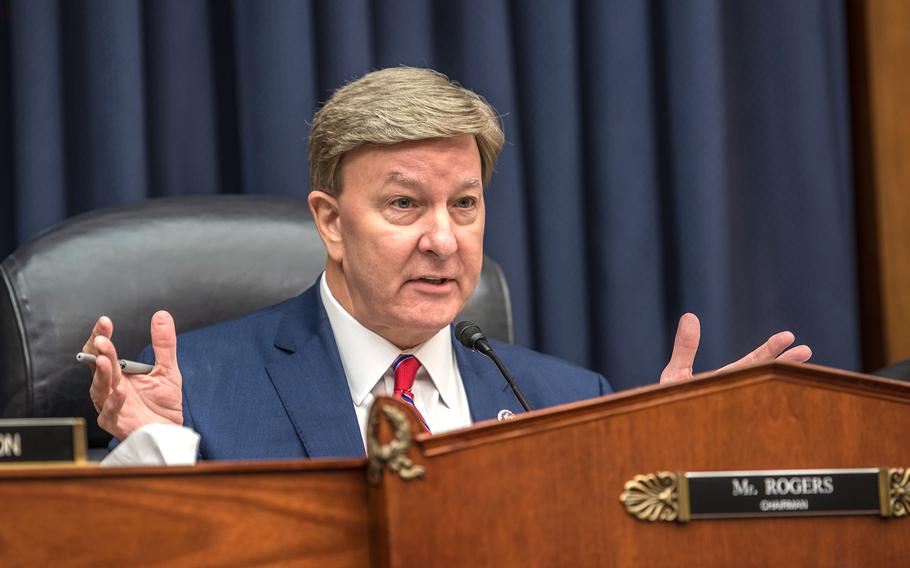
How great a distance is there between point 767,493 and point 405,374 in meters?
1.03

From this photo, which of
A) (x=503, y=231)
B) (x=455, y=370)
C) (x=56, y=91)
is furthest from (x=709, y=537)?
(x=56, y=91)

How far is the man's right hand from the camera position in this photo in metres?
1.50

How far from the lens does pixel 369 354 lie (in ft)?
6.48

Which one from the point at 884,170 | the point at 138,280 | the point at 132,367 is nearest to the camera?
the point at 132,367

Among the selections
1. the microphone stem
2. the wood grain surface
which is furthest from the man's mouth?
the wood grain surface

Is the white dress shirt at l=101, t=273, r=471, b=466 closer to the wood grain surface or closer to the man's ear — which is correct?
the man's ear

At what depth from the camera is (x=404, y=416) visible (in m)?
0.98

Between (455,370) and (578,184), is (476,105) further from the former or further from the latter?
(578,184)

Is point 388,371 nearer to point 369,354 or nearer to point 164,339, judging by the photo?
point 369,354

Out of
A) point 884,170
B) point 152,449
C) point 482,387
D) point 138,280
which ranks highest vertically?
point 884,170

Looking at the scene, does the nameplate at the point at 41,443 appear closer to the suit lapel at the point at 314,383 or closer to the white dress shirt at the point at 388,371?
the suit lapel at the point at 314,383

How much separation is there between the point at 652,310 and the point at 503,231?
0.43 meters

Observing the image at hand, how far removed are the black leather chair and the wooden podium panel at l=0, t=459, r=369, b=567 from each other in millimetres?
1110

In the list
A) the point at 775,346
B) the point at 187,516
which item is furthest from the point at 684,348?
the point at 187,516
